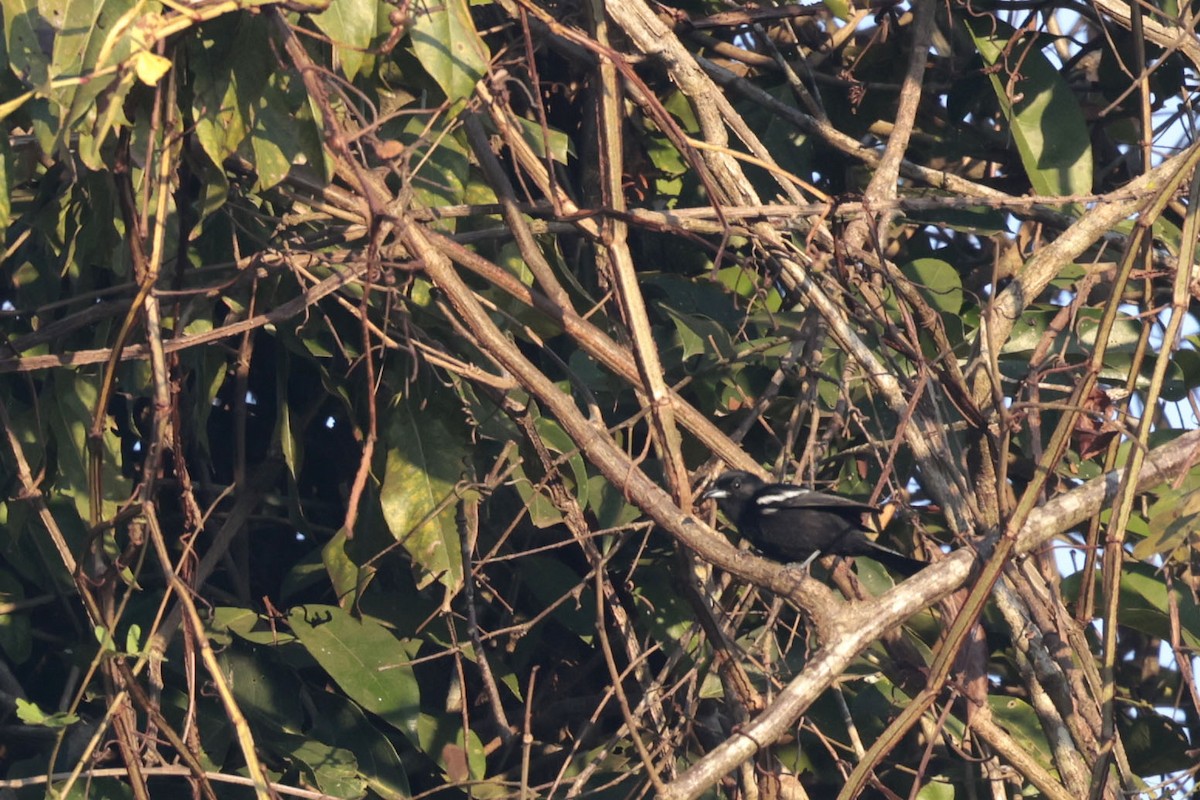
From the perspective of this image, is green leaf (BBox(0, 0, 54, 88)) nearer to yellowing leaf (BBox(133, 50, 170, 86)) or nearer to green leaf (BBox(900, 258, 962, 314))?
yellowing leaf (BBox(133, 50, 170, 86))

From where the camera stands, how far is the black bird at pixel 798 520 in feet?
12.6

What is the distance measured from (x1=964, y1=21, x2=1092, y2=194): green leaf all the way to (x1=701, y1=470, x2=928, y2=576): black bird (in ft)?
4.02

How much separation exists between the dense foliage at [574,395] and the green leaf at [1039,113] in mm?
12

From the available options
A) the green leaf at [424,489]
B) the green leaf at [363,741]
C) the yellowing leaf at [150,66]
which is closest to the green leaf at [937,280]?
the green leaf at [424,489]

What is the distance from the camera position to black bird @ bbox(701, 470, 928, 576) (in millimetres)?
3840

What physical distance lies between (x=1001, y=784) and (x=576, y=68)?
2.48 meters

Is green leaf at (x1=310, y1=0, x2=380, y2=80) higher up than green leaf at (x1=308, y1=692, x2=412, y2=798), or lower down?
higher up

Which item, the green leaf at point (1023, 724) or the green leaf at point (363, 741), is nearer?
the green leaf at point (363, 741)

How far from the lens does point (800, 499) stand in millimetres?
3842

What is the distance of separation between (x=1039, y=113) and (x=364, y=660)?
2.70m

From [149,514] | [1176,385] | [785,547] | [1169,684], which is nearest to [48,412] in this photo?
[149,514]

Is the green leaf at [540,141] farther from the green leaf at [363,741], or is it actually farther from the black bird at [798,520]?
the green leaf at [363,741]

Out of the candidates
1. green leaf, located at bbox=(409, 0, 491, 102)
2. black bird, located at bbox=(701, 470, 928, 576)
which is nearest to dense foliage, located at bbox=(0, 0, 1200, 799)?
green leaf, located at bbox=(409, 0, 491, 102)

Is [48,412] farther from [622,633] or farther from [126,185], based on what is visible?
[622,633]
